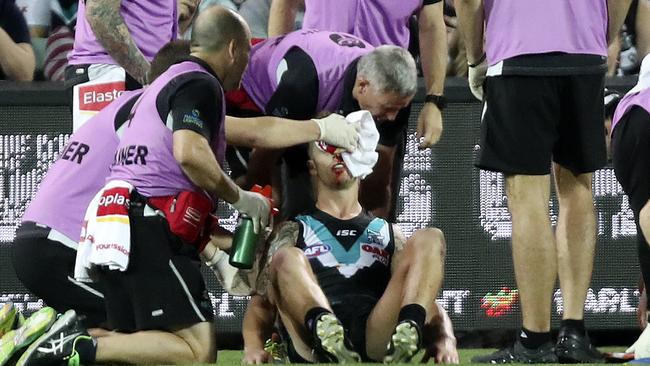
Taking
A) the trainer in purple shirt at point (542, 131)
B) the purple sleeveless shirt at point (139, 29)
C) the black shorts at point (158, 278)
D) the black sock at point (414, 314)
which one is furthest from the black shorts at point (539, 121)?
the purple sleeveless shirt at point (139, 29)

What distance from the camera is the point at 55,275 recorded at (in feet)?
22.4

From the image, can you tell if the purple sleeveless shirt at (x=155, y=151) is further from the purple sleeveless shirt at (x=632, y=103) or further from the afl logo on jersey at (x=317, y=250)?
the purple sleeveless shirt at (x=632, y=103)

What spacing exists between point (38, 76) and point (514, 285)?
2.66 meters

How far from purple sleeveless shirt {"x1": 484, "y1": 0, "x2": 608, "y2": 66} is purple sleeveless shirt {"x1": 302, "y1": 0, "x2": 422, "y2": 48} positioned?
3.26ft

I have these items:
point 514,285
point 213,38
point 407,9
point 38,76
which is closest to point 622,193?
point 514,285

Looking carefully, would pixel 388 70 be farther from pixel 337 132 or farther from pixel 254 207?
pixel 254 207

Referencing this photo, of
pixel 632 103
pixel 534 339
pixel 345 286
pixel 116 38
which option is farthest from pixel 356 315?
pixel 116 38

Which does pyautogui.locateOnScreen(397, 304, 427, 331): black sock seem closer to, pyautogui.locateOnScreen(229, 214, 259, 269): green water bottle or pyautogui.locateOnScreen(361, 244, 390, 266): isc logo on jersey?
pyautogui.locateOnScreen(361, 244, 390, 266): isc logo on jersey

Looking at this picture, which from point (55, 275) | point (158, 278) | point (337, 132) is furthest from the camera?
point (55, 275)

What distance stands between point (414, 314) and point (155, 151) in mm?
1160

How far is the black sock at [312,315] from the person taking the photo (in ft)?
20.1

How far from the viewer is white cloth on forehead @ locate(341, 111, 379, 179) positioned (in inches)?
259

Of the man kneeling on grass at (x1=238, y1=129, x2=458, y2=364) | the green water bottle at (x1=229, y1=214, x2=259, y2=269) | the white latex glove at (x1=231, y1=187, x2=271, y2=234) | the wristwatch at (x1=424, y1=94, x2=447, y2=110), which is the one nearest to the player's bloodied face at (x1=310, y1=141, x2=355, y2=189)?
the man kneeling on grass at (x1=238, y1=129, x2=458, y2=364)

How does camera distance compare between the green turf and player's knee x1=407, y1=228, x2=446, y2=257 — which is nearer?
player's knee x1=407, y1=228, x2=446, y2=257
